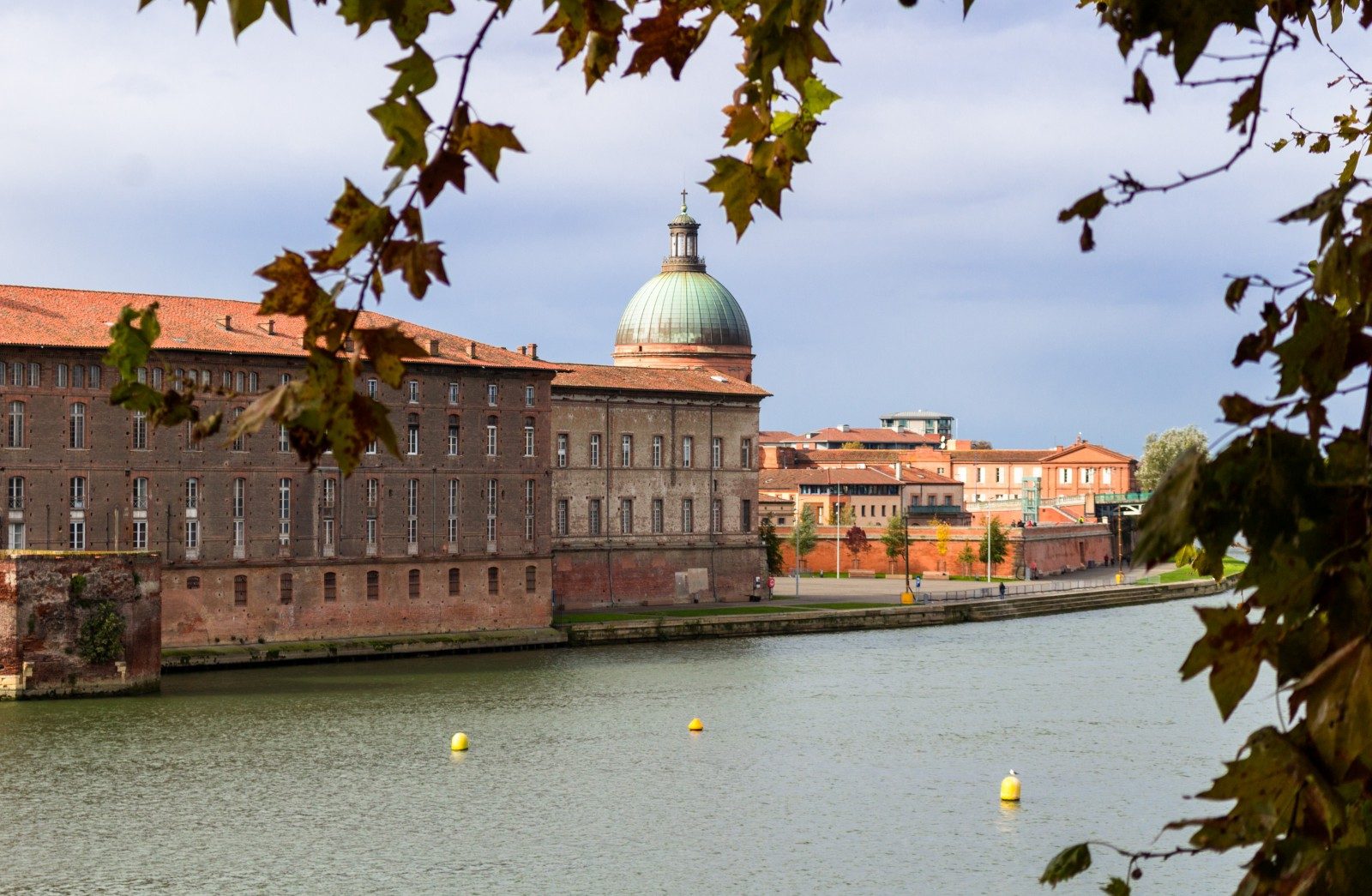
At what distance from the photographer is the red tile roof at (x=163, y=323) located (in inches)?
1850

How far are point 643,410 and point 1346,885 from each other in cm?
6371

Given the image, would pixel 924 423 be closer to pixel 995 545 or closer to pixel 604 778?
pixel 995 545

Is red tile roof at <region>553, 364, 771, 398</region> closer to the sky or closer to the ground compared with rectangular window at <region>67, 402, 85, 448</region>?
closer to the sky

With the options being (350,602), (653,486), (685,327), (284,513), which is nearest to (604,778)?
(350,602)

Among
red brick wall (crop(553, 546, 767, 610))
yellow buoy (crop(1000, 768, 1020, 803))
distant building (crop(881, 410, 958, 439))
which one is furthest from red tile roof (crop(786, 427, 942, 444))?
yellow buoy (crop(1000, 768, 1020, 803))

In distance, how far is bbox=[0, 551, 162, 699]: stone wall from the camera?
132 feet

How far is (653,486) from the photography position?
66500 millimetres

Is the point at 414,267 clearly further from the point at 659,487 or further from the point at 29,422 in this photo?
the point at 659,487

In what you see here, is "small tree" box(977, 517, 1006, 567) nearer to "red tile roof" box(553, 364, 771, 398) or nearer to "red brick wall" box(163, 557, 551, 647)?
"red tile roof" box(553, 364, 771, 398)

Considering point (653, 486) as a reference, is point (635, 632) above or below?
below

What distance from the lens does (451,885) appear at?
941 inches

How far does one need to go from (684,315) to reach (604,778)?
5833cm

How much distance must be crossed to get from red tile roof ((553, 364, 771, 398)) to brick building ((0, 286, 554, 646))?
510cm

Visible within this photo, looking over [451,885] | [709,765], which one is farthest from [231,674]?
[451,885]
